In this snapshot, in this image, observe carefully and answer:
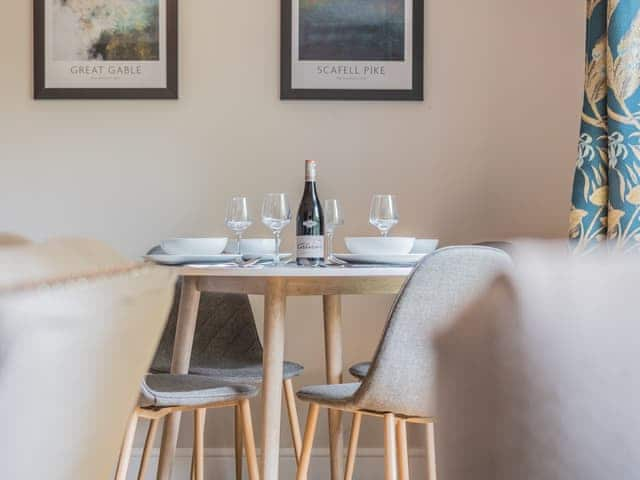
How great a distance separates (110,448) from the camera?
43cm

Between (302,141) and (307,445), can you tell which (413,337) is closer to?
(307,445)

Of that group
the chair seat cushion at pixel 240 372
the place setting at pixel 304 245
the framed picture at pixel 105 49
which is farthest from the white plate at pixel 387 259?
the framed picture at pixel 105 49

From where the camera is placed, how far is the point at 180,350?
7.88 ft

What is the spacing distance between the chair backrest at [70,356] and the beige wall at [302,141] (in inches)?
102

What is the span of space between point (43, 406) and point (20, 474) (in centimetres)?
3

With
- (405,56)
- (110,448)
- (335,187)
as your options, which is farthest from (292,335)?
(110,448)

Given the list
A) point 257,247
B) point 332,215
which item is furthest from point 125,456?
point 332,215

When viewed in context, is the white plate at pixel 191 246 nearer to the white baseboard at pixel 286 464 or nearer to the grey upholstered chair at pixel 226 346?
the grey upholstered chair at pixel 226 346

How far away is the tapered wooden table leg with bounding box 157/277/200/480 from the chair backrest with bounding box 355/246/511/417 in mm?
703

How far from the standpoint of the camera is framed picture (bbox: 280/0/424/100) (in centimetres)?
299

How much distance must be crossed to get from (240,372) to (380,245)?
75 centimetres

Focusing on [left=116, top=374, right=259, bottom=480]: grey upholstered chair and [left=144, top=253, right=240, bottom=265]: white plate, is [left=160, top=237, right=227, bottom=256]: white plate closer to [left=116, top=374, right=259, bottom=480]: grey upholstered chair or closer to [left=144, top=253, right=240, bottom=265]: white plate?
[left=144, top=253, right=240, bottom=265]: white plate

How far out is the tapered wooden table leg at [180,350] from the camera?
238 cm

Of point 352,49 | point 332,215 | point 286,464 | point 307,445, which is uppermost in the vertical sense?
point 352,49
